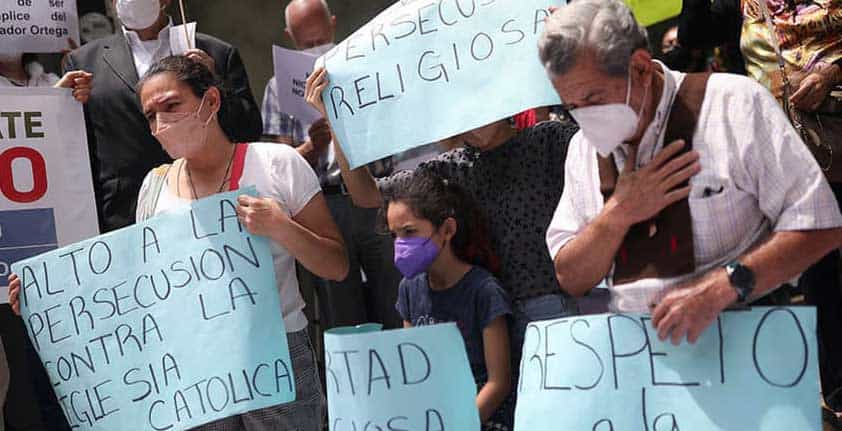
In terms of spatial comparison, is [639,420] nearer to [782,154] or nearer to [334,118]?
[782,154]

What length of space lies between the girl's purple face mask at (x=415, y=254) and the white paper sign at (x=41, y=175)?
5.09ft

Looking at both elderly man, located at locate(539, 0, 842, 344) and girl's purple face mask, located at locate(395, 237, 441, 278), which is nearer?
elderly man, located at locate(539, 0, 842, 344)

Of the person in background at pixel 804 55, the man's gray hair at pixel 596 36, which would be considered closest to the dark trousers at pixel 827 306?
the person in background at pixel 804 55

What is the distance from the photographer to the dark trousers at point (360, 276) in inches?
216

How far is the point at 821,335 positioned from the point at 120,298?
254 cm

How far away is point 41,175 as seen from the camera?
188 inches

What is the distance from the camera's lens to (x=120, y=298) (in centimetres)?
393

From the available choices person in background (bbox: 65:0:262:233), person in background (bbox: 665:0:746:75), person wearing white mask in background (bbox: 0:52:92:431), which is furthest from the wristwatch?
person wearing white mask in background (bbox: 0:52:92:431)

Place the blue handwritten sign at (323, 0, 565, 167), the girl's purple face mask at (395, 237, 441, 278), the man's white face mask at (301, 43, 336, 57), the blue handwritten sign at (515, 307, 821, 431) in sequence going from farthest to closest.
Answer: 1. the man's white face mask at (301, 43, 336, 57)
2. the girl's purple face mask at (395, 237, 441, 278)
3. the blue handwritten sign at (323, 0, 565, 167)
4. the blue handwritten sign at (515, 307, 821, 431)

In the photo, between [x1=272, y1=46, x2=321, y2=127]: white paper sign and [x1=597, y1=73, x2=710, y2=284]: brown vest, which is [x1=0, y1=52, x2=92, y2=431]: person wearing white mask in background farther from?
[x1=597, y1=73, x2=710, y2=284]: brown vest

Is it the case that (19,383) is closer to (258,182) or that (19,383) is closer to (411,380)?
(258,182)

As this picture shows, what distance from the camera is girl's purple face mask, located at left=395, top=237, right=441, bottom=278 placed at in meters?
3.77

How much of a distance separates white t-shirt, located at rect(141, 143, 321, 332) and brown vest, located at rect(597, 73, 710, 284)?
3.98ft

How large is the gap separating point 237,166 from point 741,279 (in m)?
1.69
